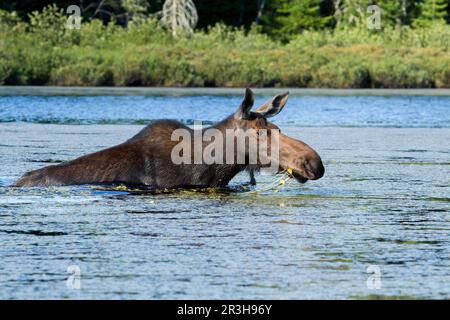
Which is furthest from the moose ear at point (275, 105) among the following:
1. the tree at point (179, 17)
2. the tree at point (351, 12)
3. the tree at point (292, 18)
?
the tree at point (292, 18)

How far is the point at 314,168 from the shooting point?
11.3 metres

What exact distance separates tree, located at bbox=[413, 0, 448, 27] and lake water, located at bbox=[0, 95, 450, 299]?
49356mm

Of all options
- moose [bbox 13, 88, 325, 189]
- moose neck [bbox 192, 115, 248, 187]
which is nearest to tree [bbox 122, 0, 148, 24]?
moose [bbox 13, 88, 325, 189]

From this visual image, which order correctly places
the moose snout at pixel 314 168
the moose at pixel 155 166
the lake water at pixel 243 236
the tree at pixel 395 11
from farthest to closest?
the tree at pixel 395 11
the moose at pixel 155 166
the moose snout at pixel 314 168
the lake water at pixel 243 236

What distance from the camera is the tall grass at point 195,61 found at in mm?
44219

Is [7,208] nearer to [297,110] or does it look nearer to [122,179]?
[122,179]

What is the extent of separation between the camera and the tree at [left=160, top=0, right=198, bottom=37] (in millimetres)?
57541

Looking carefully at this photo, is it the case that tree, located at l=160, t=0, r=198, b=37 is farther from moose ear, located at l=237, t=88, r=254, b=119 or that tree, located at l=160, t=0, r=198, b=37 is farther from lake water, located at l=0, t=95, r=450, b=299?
moose ear, located at l=237, t=88, r=254, b=119

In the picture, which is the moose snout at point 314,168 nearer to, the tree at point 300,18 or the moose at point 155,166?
the moose at point 155,166

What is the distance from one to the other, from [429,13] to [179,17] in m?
16.1

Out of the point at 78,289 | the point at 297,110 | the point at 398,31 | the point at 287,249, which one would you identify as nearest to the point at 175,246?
the point at 287,249

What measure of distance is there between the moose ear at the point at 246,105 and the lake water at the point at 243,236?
867mm

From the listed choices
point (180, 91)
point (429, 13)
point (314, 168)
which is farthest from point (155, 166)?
point (429, 13)
